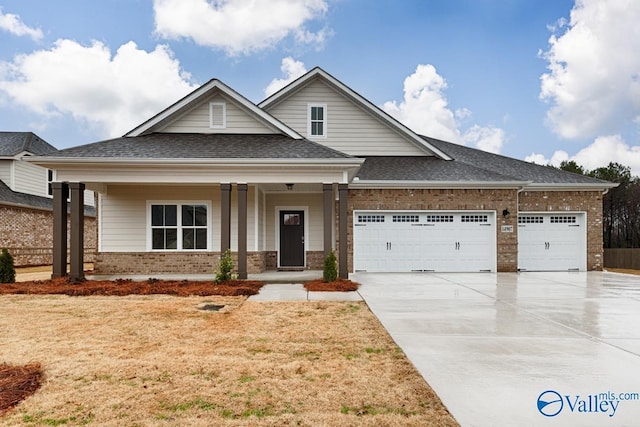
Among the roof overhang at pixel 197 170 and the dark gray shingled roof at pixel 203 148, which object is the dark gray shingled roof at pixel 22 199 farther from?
the roof overhang at pixel 197 170

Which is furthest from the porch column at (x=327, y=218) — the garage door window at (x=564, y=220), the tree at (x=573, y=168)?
the tree at (x=573, y=168)

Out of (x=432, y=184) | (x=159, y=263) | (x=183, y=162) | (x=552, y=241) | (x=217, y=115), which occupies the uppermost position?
(x=217, y=115)

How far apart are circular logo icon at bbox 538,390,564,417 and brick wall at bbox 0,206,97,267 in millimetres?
19016

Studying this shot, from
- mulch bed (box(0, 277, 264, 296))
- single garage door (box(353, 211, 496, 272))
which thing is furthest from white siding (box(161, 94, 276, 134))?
mulch bed (box(0, 277, 264, 296))

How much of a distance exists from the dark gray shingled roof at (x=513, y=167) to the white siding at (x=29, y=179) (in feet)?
65.0

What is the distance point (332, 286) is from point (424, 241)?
17.5ft

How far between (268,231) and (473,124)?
55.0 ft

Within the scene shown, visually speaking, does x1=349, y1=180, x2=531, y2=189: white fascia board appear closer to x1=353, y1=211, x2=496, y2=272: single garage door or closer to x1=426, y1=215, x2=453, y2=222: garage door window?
x1=353, y1=211, x2=496, y2=272: single garage door

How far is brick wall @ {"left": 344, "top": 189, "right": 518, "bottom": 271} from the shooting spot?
47.4 feet

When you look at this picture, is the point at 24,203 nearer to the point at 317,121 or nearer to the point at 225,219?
the point at 225,219

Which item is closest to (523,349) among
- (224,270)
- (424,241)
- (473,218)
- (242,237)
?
(224,270)

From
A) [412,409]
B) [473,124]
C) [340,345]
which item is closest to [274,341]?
[340,345]

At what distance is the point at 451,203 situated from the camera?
14.6 meters

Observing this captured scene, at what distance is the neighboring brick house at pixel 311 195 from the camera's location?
12.0 metres
